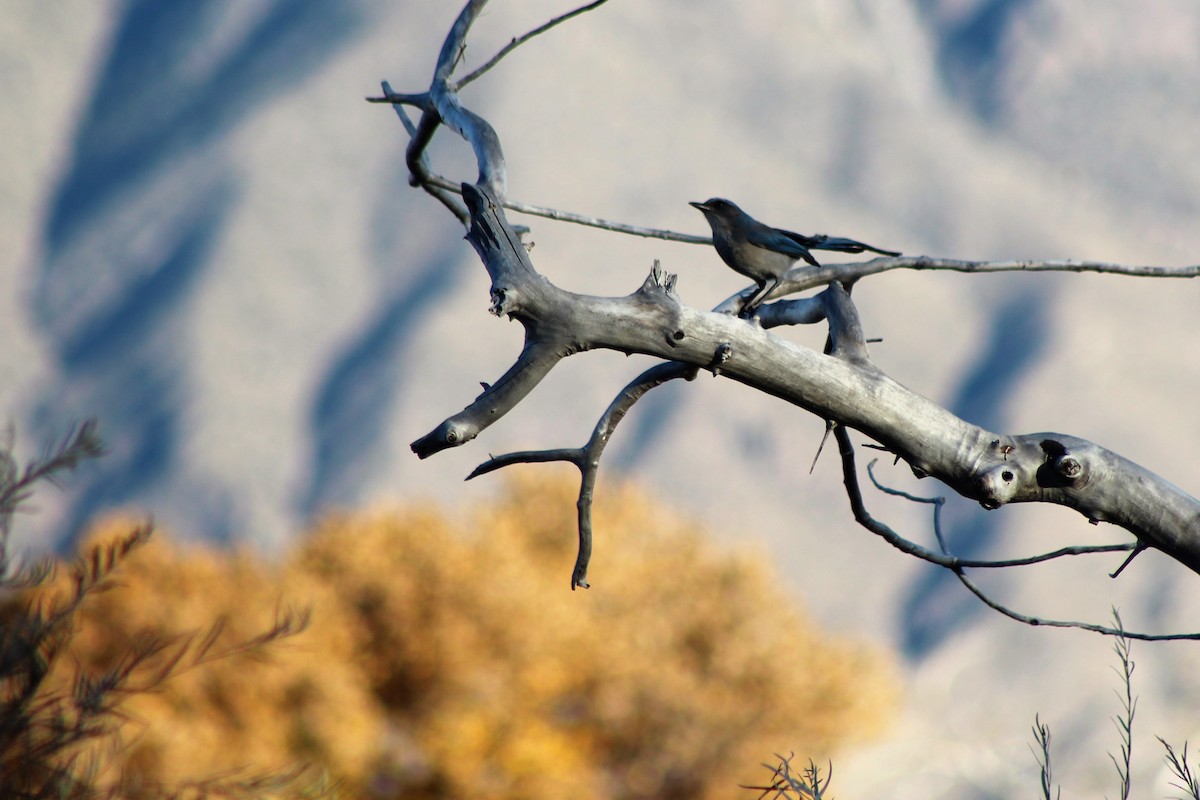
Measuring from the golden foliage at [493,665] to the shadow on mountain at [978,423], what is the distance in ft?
218

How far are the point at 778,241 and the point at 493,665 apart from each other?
1004 inches

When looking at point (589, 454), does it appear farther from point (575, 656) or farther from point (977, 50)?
point (977, 50)

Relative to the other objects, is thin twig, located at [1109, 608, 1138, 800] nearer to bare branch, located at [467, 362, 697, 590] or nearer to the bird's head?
bare branch, located at [467, 362, 697, 590]

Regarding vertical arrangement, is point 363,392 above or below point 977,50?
below

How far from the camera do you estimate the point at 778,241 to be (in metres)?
4.41

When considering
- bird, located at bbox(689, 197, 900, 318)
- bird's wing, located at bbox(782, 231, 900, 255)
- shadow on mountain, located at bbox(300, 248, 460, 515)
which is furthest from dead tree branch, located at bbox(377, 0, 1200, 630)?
shadow on mountain, located at bbox(300, 248, 460, 515)

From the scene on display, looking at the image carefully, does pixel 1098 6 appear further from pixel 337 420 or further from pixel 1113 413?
pixel 337 420

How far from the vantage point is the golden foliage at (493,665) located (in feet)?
87.2

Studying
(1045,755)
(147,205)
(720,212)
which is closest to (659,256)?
(147,205)

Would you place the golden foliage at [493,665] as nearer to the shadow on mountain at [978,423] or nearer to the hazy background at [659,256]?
the hazy background at [659,256]

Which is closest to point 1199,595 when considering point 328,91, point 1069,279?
point 1069,279

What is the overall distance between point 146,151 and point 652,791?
138m

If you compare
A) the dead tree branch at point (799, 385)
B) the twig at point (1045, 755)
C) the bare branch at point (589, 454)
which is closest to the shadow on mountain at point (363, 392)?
the bare branch at point (589, 454)

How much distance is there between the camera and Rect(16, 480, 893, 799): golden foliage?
87.2 feet
